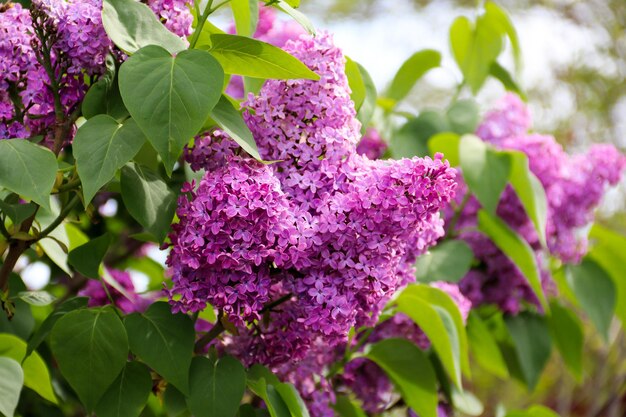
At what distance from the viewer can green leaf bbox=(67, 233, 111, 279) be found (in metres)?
0.93

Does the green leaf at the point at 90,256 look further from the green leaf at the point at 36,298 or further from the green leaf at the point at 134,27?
the green leaf at the point at 134,27

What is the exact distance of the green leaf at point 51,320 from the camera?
35.8 inches

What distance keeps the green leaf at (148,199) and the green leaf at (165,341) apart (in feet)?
0.30

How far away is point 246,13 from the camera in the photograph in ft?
3.14

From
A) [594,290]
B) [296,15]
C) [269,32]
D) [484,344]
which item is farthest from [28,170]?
[594,290]

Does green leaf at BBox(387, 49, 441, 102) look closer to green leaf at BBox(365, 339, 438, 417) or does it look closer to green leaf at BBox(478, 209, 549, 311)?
green leaf at BBox(478, 209, 549, 311)

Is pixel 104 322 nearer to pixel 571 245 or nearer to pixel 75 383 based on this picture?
pixel 75 383

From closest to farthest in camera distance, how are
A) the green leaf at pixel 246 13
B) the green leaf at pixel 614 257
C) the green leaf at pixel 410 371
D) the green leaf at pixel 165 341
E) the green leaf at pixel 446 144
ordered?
the green leaf at pixel 165 341
the green leaf at pixel 246 13
the green leaf at pixel 410 371
the green leaf at pixel 446 144
the green leaf at pixel 614 257

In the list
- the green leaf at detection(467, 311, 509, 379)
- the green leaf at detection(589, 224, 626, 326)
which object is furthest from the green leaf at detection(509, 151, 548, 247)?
the green leaf at detection(589, 224, 626, 326)

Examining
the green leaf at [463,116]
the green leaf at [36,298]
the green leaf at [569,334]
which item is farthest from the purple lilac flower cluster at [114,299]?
the green leaf at [569,334]

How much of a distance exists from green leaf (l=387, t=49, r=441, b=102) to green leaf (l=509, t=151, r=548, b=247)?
0.89ft

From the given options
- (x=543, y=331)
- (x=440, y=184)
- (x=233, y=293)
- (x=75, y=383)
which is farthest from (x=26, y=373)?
(x=543, y=331)

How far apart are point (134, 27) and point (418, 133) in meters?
0.75

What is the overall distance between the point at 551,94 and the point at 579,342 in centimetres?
258
